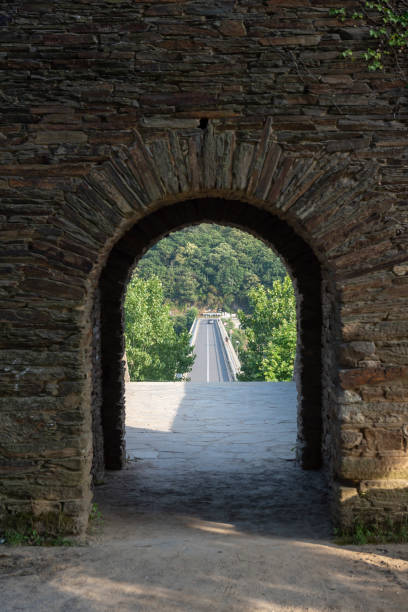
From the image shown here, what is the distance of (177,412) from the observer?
8609 mm

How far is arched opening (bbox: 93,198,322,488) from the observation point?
227 inches

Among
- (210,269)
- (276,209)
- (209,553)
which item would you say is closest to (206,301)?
(210,269)

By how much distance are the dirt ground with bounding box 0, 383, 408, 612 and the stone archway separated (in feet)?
1.58

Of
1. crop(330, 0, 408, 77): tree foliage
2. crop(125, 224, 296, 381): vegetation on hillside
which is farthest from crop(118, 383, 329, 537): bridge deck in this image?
crop(125, 224, 296, 381): vegetation on hillside

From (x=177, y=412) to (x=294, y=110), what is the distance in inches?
239

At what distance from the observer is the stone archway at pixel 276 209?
363cm

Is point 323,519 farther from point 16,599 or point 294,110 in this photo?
point 294,110

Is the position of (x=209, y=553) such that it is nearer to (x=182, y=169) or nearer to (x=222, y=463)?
(x=222, y=463)

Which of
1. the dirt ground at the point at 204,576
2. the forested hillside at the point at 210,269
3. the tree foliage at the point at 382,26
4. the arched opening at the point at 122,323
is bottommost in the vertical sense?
the dirt ground at the point at 204,576

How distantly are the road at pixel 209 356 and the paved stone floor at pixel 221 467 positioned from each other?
2953 cm

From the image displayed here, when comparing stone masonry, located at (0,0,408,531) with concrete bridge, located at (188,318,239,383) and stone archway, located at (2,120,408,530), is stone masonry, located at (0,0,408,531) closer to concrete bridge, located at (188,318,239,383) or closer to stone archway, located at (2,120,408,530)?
stone archway, located at (2,120,408,530)

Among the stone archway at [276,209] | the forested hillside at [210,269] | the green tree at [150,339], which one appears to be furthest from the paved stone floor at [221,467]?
the forested hillside at [210,269]

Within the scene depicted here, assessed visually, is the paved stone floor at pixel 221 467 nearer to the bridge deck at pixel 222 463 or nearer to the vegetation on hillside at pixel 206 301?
the bridge deck at pixel 222 463

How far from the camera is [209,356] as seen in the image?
4691 centimetres
